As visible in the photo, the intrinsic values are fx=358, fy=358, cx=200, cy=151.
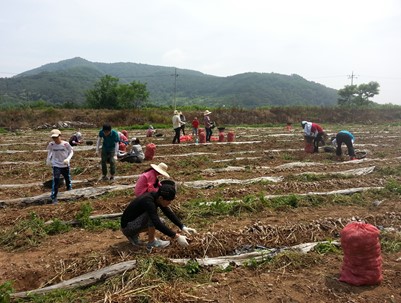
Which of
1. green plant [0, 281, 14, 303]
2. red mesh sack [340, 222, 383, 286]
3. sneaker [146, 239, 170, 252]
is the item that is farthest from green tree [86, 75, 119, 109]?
red mesh sack [340, 222, 383, 286]

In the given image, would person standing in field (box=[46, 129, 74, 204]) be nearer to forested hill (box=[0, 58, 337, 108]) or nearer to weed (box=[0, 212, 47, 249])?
weed (box=[0, 212, 47, 249])

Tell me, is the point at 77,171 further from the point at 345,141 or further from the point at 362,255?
the point at 345,141

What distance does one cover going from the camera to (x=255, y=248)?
4715 millimetres

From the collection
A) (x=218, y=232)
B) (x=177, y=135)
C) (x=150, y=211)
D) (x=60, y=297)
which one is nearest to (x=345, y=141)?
(x=177, y=135)

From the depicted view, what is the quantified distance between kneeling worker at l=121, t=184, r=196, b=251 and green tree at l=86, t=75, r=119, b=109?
4038cm

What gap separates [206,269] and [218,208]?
2131 millimetres

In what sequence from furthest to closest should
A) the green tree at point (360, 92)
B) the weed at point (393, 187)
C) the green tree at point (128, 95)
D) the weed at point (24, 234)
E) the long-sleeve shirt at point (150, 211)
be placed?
the green tree at point (360, 92), the green tree at point (128, 95), the weed at point (393, 187), the weed at point (24, 234), the long-sleeve shirt at point (150, 211)

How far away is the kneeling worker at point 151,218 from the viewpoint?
443cm

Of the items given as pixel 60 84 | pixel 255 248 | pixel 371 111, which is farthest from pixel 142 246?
pixel 60 84

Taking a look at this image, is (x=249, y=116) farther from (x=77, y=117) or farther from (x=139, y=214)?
(x=139, y=214)

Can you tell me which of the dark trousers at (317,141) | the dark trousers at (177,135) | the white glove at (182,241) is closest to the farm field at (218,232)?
the white glove at (182,241)

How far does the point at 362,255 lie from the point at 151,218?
243 cm

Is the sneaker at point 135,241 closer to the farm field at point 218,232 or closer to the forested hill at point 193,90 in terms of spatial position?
the farm field at point 218,232

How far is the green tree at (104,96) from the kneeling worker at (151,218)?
40382mm
